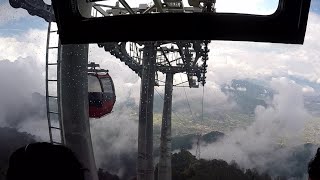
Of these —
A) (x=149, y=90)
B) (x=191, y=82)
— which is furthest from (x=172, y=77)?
(x=149, y=90)

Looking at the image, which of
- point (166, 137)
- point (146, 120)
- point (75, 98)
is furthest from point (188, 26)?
point (166, 137)

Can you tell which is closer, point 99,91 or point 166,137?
point 99,91

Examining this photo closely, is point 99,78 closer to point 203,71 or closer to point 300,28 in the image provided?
point 203,71

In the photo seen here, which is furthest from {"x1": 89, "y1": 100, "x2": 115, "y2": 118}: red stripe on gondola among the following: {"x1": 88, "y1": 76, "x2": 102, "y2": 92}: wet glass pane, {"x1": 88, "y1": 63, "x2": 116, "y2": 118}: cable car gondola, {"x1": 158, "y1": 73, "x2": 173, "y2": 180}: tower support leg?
{"x1": 158, "y1": 73, "x2": 173, "y2": 180}: tower support leg

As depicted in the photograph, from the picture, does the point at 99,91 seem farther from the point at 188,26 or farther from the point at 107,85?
the point at 188,26

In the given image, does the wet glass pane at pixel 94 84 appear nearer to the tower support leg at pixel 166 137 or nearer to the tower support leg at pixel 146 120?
the tower support leg at pixel 146 120
